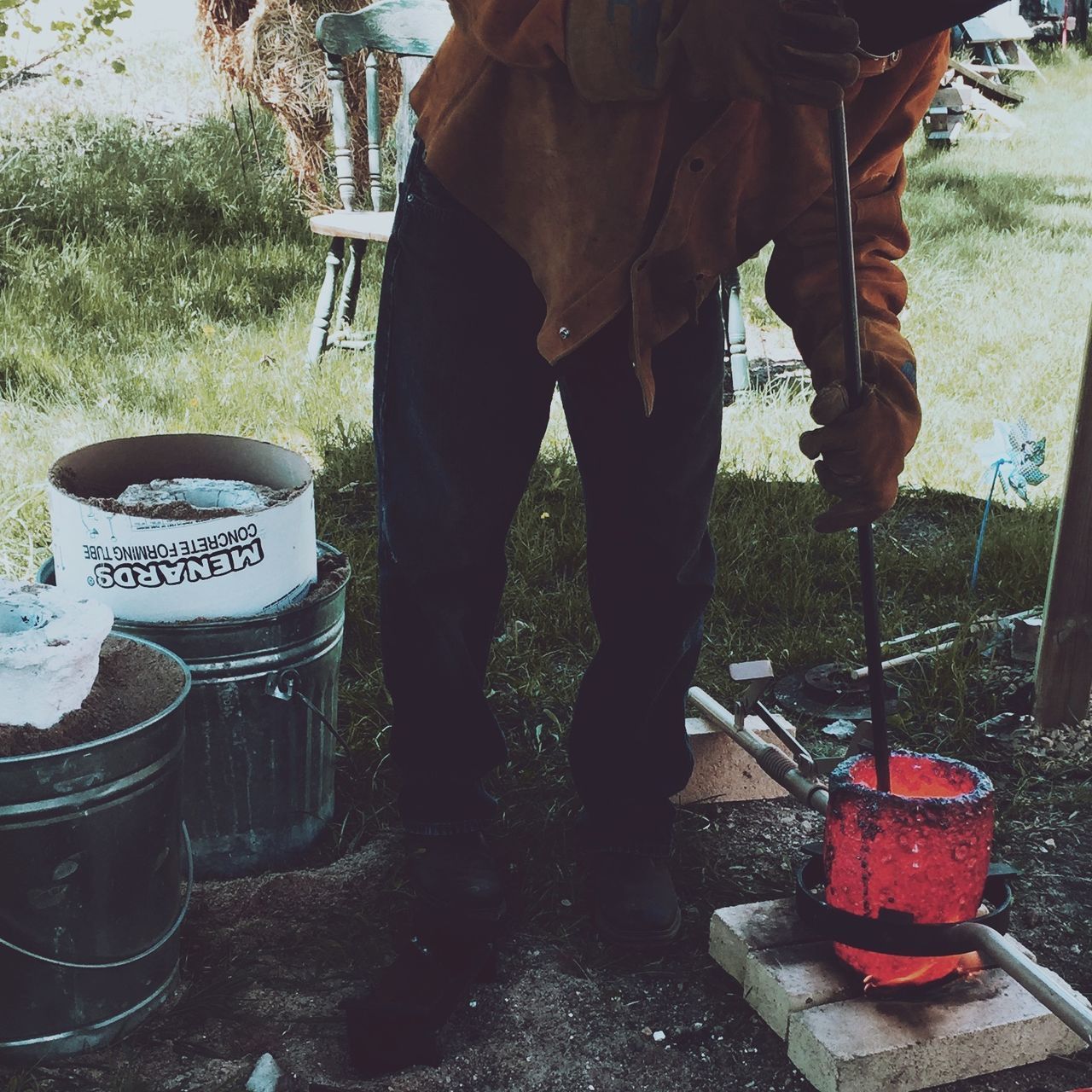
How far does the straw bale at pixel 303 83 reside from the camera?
7.11m

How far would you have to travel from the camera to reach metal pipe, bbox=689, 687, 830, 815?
233cm

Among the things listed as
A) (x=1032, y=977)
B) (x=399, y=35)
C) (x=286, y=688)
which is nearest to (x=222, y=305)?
(x=399, y=35)

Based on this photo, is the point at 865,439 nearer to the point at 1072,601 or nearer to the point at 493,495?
the point at 493,495

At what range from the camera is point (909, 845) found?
1843 millimetres

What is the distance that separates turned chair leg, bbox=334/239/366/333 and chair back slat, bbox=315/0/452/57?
2.51ft

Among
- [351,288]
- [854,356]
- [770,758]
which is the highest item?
[854,356]

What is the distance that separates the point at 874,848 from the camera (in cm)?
Answer: 187

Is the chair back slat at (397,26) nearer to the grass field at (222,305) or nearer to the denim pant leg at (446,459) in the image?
the grass field at (222,305)

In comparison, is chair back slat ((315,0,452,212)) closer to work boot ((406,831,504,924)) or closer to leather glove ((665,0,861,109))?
work boot ((406,831,504,924))

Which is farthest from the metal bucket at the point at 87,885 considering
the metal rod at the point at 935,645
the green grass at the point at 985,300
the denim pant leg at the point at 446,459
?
the green grass at the point at 985,300

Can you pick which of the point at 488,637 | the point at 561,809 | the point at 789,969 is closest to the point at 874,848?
the point at 789,969

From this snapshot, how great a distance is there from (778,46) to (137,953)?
5.29 ft

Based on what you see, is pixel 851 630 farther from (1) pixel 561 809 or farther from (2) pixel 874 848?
(2) pixel 874 848

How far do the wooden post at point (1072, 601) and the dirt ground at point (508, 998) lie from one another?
0.51 m
